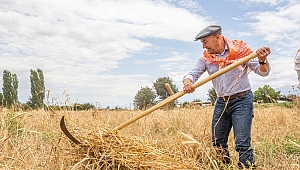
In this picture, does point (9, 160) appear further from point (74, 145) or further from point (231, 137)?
point (231, 137)

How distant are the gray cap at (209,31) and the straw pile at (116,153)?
47.3 inches

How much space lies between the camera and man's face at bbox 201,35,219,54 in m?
3.35

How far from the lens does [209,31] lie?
A: 329 cm

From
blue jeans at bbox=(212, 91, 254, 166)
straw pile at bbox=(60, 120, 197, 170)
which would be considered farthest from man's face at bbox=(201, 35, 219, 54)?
straw pile at bbox=(60, 120, 197, 170)

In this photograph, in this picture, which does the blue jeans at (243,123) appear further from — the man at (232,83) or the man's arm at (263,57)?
the man's arm at (263,57)

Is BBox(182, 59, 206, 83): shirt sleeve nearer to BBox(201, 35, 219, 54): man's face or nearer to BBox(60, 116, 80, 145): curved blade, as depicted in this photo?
BBox(201, 35, 219, 54): man's face

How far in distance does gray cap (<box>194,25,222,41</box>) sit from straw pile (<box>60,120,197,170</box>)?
1202 millimetres

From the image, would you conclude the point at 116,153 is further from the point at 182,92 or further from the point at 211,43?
the point at 211,43

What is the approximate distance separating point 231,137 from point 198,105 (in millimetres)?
2819

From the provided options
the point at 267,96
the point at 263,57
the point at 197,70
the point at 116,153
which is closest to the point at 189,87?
the point at 197,70

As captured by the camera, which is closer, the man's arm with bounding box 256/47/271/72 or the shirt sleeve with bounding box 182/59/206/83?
the man's arm with bounding box 256/47/271/72

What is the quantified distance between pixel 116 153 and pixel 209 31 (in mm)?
1505

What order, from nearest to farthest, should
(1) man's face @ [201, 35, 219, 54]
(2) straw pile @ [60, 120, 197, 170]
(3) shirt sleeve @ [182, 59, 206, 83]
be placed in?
(2) straw pile @ [60, 120, 197, 170] → (1) man's face @ [201, 35, 219, 54] → (3) shirt sleeve @ [182, 59, 206, 83]

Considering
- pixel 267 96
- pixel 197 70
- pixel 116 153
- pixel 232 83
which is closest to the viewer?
pixel 116 153
